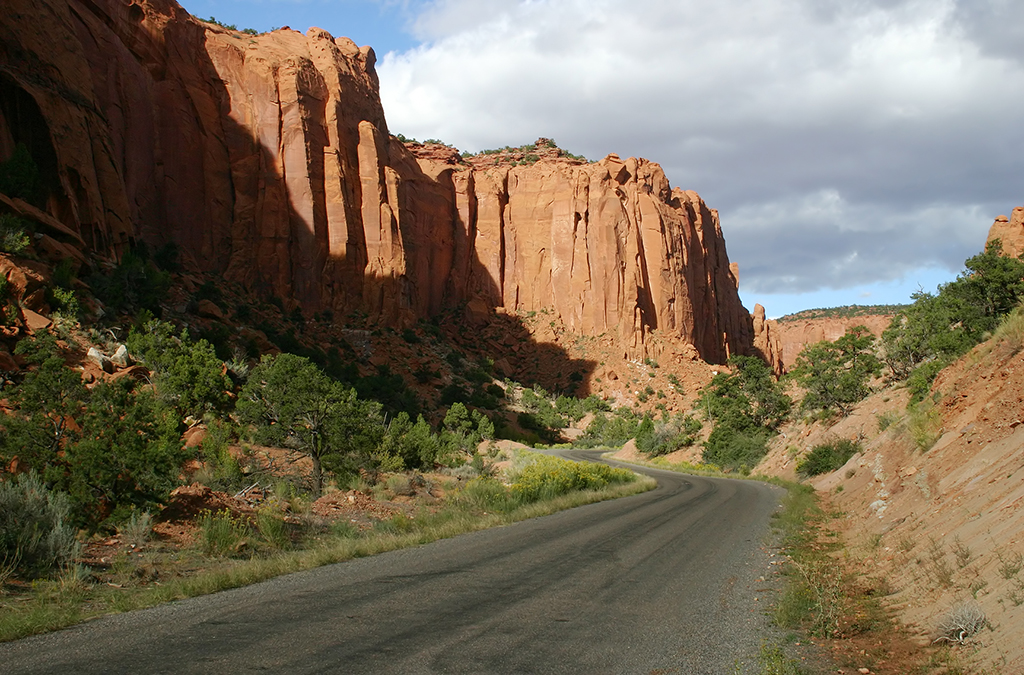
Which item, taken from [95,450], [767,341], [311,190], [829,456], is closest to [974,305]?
[829,456]

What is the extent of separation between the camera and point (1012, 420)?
35.9 feet

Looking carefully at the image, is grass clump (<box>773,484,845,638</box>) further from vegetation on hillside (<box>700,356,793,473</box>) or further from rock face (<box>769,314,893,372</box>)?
rock face (<box>769,314,893,372</box>)

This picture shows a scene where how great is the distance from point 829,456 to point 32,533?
83.7 feet

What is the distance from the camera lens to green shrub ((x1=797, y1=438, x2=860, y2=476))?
81.7ft

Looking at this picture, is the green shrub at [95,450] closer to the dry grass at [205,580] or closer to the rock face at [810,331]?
the dry grass at [205,580]

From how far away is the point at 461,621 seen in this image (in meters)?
6.24

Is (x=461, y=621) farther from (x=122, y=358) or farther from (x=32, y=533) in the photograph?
(x=122, y=358)

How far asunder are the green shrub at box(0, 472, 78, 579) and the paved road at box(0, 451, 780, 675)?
2.39 m

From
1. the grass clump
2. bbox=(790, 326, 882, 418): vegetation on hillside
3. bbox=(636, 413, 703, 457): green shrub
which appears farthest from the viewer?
bbox=(636, 413, 703, 457): green shrub

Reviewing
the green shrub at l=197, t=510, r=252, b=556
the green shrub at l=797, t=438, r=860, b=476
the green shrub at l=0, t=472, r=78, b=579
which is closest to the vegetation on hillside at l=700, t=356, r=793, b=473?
the green shrub at l=797, t=438, r=860, b=476

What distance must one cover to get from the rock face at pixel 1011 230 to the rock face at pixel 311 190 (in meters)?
37.8

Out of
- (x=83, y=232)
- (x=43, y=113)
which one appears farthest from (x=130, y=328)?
(x=43, y=113)

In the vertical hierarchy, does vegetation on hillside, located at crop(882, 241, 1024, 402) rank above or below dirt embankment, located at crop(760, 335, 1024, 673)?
above

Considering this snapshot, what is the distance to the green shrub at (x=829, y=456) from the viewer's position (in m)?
24.9
